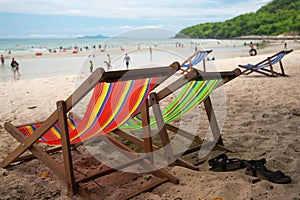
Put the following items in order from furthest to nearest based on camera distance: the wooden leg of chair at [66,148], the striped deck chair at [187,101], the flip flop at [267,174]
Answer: the striped deck chair at [187,101] → the flip flop at [267,174] → the wooden leg of chair at [66,148]

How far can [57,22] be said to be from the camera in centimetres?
12950

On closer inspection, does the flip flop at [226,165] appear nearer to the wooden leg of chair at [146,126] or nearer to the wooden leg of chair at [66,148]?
the wooden leg of chair at [146,126]

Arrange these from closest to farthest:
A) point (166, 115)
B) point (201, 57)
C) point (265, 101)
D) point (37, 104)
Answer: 1. point (166, 115)
2. point (265, 101)
3. point (37, 104)
4. point (201, 57)

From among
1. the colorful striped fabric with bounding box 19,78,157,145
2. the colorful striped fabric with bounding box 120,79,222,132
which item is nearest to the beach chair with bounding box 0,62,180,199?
the colorful striped fabric with bounding box 19,78,157,145

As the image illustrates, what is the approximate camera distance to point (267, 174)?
200 cm

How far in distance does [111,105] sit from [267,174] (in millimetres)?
1174

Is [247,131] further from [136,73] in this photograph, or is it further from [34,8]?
[34,8]

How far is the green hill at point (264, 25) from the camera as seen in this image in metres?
64.0

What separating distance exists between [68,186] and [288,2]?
323 feet

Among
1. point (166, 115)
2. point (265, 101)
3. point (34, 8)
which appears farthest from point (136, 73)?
point (34, 8)

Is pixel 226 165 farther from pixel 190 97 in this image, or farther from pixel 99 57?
pixel 99 57

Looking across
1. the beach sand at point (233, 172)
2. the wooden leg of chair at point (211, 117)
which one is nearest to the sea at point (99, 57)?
the wooden leg of chair at point (211, 117)

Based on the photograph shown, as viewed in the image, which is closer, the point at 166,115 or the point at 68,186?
the point at 68,186

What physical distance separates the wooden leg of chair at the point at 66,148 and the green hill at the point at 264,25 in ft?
174
